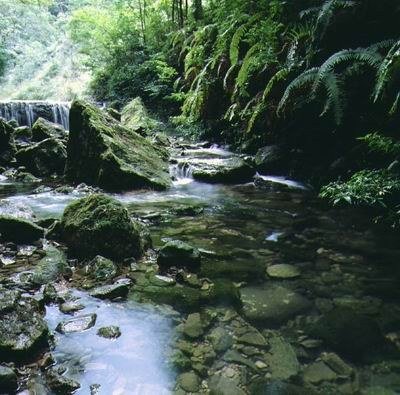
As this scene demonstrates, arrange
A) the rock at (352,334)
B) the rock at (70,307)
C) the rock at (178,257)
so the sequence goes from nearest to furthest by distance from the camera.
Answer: the rock at (352,334), the rock at (70,307), the rock at (178,257)

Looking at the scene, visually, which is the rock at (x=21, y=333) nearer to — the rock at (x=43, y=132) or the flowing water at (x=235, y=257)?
the flowing water at (x=235, y=257)

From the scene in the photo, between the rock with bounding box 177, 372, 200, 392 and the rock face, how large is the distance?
4937mm

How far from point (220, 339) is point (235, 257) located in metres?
1.39

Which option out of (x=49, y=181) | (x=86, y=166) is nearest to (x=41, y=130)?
(x=49, y=181)

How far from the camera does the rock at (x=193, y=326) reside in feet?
9.20

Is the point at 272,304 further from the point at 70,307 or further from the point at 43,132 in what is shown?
the point at 43,132

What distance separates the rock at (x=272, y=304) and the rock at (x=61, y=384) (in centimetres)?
130

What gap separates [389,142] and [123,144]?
4.73 meters

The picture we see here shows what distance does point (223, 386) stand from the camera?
2.30 metres

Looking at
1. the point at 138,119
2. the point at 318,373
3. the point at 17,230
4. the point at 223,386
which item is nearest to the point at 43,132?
the point at 138,119

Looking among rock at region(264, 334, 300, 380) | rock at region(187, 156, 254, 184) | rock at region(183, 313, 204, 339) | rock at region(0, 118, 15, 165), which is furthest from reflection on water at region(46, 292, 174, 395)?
rock at region(0, 118, 15, 165)

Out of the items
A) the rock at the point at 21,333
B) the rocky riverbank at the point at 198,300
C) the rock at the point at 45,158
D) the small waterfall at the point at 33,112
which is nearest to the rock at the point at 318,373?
the rocky riverbank at the point at 198,300

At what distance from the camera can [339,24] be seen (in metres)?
6.21

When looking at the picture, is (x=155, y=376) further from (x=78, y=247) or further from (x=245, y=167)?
(x=245, y=167)
